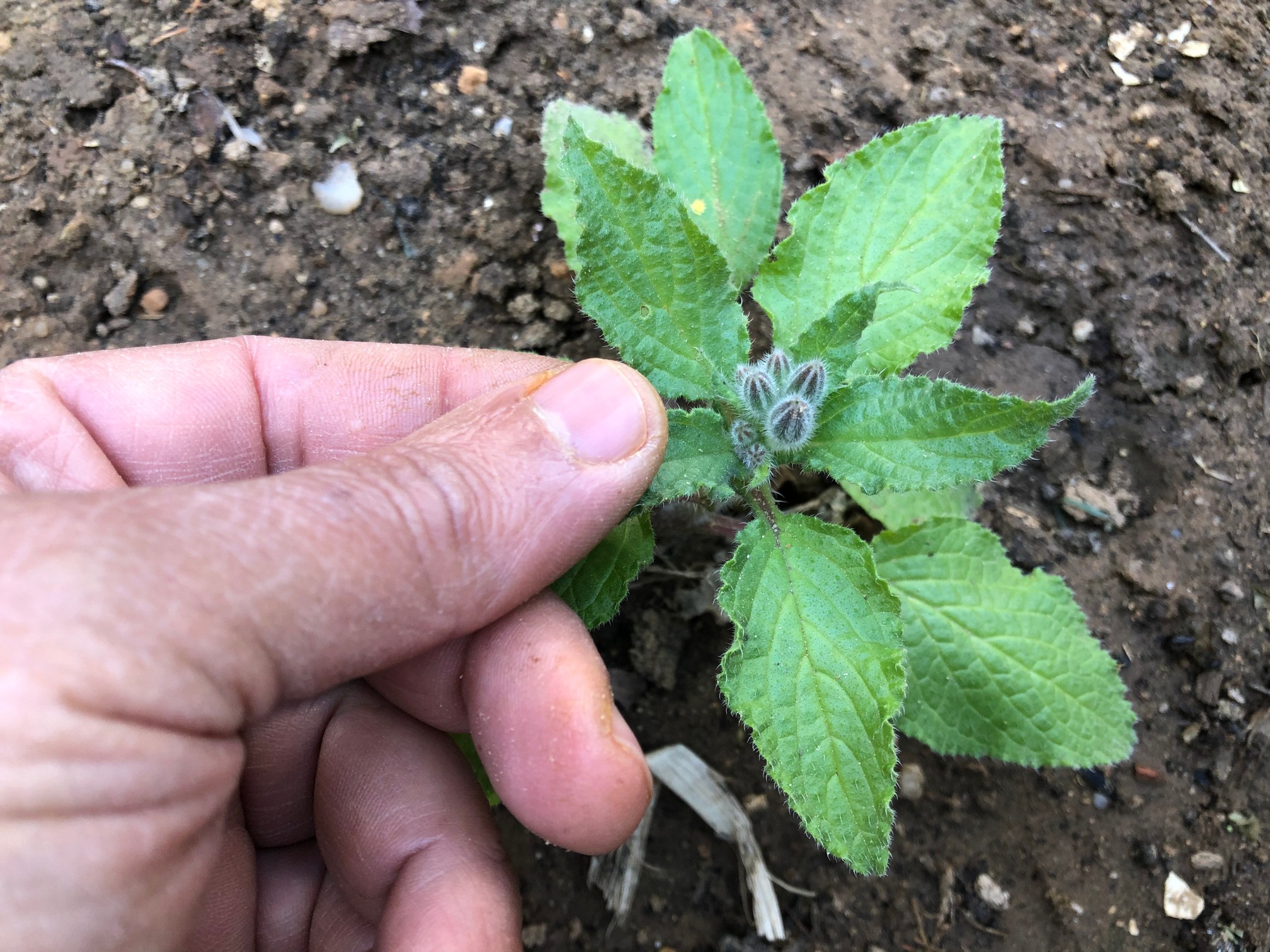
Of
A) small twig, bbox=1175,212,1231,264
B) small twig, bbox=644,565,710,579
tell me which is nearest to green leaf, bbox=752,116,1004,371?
small twig, bbox=644,565,710,579

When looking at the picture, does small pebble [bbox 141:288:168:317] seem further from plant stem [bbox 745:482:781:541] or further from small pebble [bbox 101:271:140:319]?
plant stem [bbox 745:482:781:541]

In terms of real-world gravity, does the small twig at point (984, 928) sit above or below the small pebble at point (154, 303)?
below

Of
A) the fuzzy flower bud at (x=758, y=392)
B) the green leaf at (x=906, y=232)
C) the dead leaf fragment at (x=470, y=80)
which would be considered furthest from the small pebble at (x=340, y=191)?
the fuzzy flower bud at (x=758, y=392)

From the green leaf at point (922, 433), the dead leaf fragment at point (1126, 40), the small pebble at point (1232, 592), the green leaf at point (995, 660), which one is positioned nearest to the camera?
the green leaf at point (922, 433)

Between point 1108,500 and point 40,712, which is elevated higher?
point 40,712

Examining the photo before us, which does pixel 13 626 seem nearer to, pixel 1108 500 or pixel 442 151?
pixel 442 151

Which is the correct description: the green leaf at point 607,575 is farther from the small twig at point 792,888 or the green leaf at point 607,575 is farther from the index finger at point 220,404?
the small twig at point 792,888

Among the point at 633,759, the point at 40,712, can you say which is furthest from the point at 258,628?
the point at 633,759
